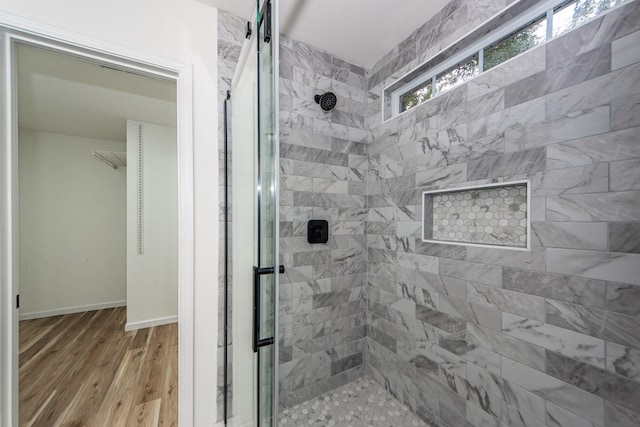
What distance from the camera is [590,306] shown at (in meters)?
0.93

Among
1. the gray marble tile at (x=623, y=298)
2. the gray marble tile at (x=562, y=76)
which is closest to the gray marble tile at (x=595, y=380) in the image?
the gray marble tile at (x=623, y=298)

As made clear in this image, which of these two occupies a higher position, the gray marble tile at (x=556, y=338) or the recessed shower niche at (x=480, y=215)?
the recessed shower niche at (x=480, y=215)

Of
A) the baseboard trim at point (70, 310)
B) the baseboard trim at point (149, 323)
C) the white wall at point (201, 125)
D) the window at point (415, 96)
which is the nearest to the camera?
the white wall at point (201, 125)

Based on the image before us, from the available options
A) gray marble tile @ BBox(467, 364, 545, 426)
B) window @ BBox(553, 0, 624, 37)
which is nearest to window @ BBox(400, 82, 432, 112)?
window @ BBox(553, 0, 624, 37)

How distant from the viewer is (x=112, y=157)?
329cm

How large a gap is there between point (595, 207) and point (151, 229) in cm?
392

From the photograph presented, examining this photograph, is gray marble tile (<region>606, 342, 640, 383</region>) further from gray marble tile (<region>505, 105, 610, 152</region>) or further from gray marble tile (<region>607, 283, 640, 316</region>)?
gray marble tile (<region>505, 105, 610, 152</region>)

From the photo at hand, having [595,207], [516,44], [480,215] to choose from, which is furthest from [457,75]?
[595,207]

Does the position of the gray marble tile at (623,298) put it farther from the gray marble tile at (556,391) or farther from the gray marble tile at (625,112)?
the gray marble tile at (625,112)

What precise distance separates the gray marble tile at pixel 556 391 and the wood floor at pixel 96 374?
203 cm

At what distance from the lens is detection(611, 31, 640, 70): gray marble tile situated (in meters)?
0.85

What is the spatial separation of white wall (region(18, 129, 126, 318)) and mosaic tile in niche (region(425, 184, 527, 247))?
4388 mm

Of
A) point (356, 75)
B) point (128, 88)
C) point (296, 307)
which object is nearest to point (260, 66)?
point (356, 75)

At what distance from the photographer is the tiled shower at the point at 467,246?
0.90 metres
